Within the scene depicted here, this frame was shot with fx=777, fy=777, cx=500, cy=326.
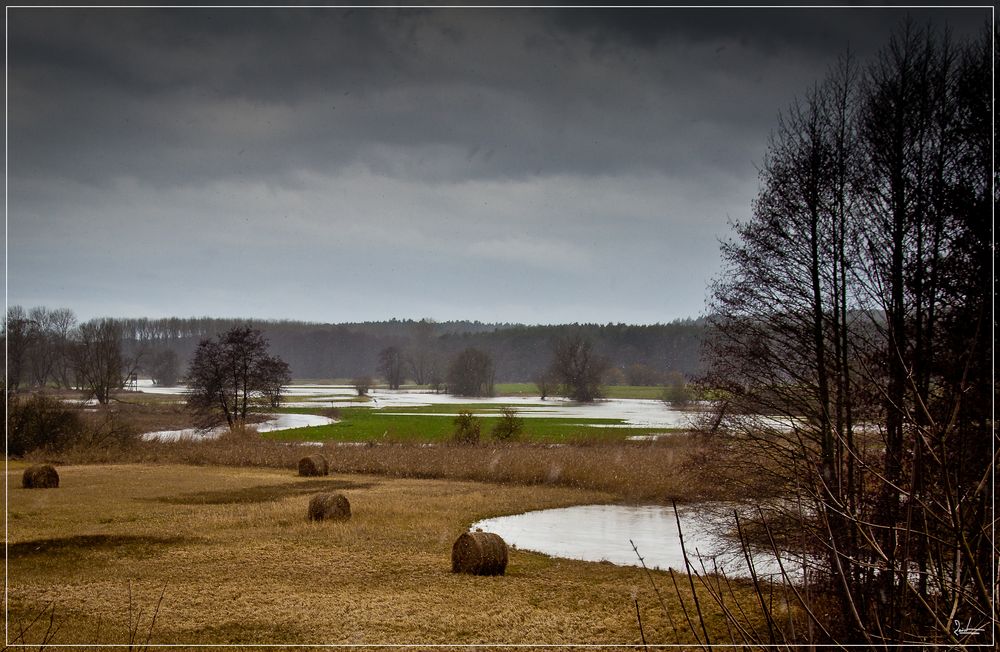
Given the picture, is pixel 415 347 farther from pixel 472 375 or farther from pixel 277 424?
pixel 277 424

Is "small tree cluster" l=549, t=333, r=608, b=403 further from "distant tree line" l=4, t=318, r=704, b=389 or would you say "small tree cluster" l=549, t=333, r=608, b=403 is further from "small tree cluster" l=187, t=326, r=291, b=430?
"small tree cluster" l=187, t=326, r=291, b=430

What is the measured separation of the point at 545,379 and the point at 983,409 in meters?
99.2

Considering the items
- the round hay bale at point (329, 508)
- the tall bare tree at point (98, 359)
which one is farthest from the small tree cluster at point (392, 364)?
the round hay bale at point (329, 508)

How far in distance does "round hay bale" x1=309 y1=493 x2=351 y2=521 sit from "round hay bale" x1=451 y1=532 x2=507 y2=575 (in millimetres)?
6456

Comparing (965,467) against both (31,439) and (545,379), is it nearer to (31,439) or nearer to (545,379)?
(31,439)

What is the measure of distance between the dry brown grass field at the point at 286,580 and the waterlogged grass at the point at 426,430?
18256 millimetres

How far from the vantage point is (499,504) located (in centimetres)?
2447

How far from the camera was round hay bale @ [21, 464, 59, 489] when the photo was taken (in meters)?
24.2

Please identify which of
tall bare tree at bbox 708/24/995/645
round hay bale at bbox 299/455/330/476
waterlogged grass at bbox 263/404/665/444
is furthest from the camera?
waterlogged grass at bbox 263/404/665/444

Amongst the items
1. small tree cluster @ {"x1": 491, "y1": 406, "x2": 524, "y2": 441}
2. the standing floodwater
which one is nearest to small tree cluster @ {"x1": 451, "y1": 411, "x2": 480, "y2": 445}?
small tree cluster @ {"x1": 491, "y1": 406, "x2": 524, "y2": 441}

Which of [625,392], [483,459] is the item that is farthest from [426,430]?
[625,392]

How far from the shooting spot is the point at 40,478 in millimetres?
24203

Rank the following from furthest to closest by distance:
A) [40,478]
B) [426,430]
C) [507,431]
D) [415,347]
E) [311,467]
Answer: [415,347] < [426,430] < [507,431] < [311,467] < [40,478]

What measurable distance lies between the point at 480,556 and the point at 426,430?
116ft
